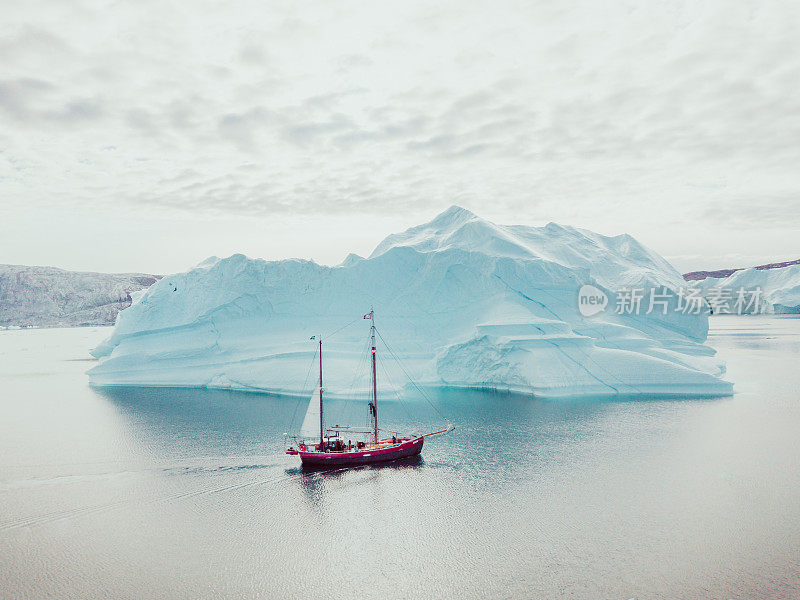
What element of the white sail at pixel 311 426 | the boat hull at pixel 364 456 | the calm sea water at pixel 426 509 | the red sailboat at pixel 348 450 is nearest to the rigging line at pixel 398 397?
the calm sea water at pixel 426 509

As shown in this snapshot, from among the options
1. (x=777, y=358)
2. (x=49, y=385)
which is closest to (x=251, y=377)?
(x=49, y=385)

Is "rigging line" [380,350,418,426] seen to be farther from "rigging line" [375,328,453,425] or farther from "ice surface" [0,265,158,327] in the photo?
"ice surface" [0,265,158,327]

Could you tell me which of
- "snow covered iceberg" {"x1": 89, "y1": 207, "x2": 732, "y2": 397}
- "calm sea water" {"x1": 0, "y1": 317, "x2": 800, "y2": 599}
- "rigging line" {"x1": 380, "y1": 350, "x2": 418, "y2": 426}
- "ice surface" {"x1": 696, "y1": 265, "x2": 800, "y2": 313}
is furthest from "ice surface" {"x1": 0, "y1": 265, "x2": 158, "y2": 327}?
"ice surface" {"x1": 696, "y1": 265, "x2": 800, "y2": 313}

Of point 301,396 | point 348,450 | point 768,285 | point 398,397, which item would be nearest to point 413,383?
point 398,397

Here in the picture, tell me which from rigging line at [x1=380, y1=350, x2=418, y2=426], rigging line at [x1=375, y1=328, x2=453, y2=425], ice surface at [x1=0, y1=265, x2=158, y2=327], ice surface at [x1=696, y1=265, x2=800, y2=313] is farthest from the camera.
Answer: ice surface at [x1=0, y1=265, x2=158, y2=327]

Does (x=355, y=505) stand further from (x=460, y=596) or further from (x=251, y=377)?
(x=251, y=377)

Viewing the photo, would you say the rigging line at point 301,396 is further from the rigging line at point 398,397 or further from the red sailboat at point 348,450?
the rigging line at point 398,397
